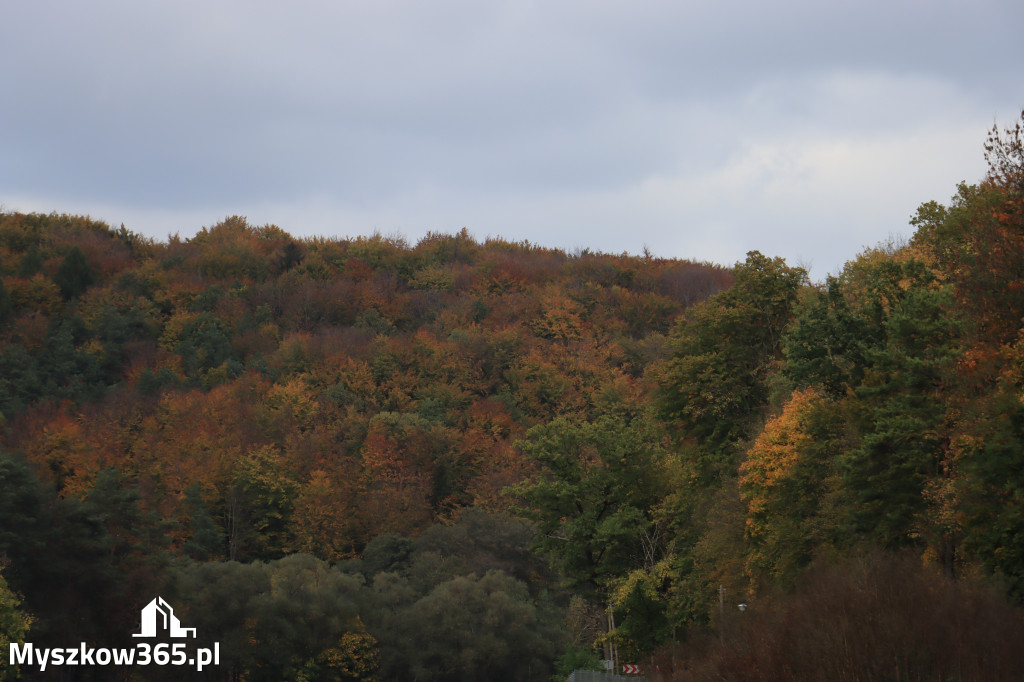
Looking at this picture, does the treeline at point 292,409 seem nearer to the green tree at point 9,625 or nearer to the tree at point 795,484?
the green tree at point 9,625

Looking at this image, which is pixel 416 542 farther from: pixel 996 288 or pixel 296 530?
pixel 996 288

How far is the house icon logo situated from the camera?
53.9m

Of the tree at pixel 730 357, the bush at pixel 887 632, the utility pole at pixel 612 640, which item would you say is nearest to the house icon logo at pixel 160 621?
the utility pole at pixel 612 640

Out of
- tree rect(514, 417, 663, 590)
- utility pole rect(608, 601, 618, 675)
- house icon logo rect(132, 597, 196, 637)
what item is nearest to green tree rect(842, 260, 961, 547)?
utility pole rect(608, 601, 618, 675)

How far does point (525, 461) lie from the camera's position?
86.2 m

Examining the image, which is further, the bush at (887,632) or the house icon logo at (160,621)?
the house icon logo at (160,621)

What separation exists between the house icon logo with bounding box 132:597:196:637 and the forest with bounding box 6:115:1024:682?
0.64 m

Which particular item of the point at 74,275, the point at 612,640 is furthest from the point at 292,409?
the point at 612,640

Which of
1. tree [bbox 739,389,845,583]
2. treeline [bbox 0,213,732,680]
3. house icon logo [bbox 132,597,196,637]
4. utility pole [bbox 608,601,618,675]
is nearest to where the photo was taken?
tree [bbox 739,389,845,583]

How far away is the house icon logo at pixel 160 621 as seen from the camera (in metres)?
53.9

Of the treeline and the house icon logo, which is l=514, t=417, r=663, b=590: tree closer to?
the treeline

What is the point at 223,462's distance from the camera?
3243 inches

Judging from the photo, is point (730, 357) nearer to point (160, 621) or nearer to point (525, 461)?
point (160, 621)

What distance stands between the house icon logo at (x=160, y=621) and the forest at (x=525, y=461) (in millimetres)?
644
